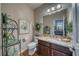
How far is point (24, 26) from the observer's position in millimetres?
1842

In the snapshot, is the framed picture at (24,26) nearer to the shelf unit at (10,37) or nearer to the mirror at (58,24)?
the shelf unit at (10,37)

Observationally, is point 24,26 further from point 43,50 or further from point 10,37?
point 43,50

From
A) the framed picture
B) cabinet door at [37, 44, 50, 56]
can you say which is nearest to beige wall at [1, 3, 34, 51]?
the framed picture

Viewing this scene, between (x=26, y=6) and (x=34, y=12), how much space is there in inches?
5.8

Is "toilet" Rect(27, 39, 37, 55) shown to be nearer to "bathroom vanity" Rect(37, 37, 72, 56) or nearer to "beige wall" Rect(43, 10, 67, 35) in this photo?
"bathroom vanity" Rect(37, 37, 72, 56)

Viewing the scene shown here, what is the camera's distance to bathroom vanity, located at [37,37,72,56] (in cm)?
173

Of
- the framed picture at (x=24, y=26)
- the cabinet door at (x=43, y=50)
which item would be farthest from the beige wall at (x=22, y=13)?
the cabinet door at (x=43, y=50)

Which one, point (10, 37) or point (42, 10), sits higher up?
point (42, 10)

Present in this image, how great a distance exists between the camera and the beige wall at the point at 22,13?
178cm

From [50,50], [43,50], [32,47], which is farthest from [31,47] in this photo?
[50,50]

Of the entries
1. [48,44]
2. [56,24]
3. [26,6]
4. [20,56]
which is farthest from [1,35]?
[56,24]

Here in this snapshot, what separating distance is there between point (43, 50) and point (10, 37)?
52cm

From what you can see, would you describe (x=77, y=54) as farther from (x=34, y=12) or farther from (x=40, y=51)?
(x=34, y=12)

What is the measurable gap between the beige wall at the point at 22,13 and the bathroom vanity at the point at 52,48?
0.64 feet
